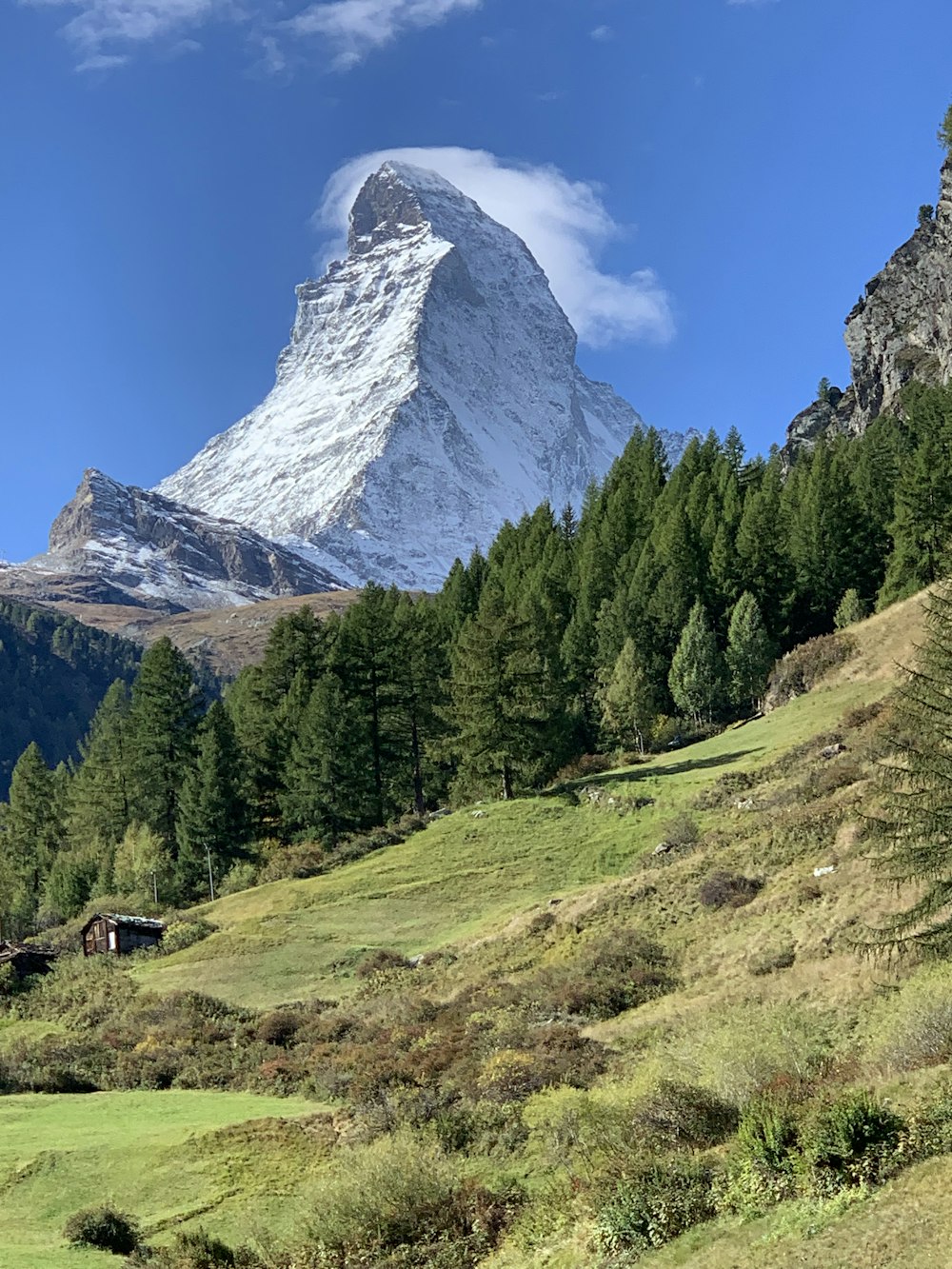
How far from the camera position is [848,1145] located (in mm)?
14391

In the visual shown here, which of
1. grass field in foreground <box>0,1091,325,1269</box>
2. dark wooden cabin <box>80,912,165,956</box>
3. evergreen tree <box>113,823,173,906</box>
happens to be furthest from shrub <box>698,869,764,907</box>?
evergreen tree <box>113,823,173,906</box>

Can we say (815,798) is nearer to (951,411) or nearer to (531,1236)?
(531,1236)

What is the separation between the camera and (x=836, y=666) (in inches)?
2430

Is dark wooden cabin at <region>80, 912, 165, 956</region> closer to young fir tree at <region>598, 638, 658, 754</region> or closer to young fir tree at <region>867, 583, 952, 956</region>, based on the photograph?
young fir tree at <region>598, 638, 658, 754</region>

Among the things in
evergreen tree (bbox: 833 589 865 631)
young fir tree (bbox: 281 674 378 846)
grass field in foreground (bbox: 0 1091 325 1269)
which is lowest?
grass field in foreground (bbox: 0 1091 325 1269)

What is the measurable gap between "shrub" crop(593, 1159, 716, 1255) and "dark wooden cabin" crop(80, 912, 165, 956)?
42621 mm

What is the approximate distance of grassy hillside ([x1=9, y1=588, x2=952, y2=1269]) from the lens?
639 inches

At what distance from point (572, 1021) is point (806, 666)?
→ 131 ft

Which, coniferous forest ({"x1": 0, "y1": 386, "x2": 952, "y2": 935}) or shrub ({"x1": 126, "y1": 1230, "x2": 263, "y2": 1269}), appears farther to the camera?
coniferous forest ({"x1": 0, "y1": 386, "x2": 952, "y2": 935})

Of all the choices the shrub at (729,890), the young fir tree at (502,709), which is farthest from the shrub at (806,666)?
the shrub at (729,890)

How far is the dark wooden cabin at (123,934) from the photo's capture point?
53.8 meters

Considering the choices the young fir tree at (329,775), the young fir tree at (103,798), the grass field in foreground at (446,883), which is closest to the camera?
the grass field in foreground at (446,883)

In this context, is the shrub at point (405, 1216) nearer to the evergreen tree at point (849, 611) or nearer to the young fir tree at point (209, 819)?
the young fir tree at point (209, 819)

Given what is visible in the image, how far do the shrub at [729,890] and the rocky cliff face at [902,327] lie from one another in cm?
10100
